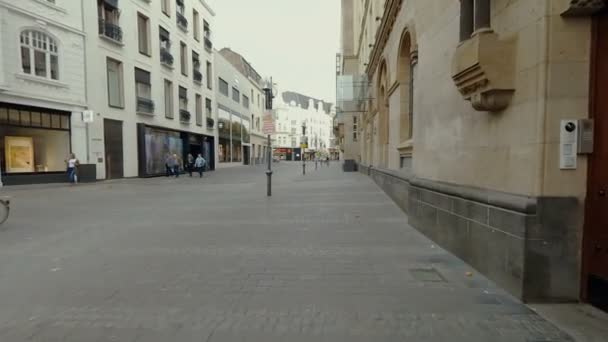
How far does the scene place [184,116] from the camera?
27406 millimetres

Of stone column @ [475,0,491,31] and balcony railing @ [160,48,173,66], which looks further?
balcony railing @ [160,48,173,66]

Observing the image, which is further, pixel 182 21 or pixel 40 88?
pixel 182 21

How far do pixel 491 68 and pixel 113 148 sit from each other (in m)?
21.0

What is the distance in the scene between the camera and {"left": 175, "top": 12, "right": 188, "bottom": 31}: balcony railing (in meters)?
26.7

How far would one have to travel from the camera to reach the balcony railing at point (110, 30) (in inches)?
Answer: 747

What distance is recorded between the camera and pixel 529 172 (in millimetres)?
3311

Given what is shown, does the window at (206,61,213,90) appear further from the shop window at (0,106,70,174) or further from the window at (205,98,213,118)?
the shop window at (0,106,70,174)

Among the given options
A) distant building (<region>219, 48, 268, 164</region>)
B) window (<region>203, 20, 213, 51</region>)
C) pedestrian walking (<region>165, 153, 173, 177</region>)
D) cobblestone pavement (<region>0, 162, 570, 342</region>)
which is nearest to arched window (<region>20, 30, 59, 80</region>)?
pedestrian walking (<region>165, 153, 173, 177</region>)

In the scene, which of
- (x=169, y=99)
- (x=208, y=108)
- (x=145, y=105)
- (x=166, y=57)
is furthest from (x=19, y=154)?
(x=208, y=108)

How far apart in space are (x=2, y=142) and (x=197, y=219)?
13.7 meters

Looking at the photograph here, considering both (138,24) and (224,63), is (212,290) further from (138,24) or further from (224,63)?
(224,63)

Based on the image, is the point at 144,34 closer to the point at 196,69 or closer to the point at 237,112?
the point at 196,69

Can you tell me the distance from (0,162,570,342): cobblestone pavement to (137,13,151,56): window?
18.9 meters

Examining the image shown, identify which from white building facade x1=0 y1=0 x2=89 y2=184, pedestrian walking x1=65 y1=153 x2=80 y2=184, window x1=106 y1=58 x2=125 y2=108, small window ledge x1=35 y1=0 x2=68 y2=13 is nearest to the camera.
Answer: white building facade x1=0 y1=0 x2=89 y2=184
